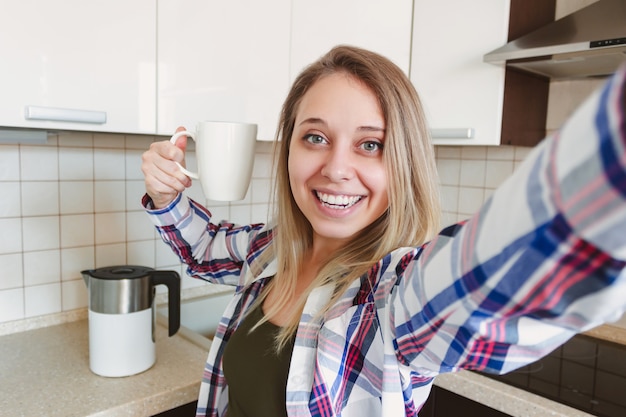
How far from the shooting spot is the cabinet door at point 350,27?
1.35 metres

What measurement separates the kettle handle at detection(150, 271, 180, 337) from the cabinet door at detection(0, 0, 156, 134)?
0.34 m

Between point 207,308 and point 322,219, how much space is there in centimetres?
103

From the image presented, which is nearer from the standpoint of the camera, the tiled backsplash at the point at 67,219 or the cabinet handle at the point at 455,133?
the tiled backsplash at the point at 67,219

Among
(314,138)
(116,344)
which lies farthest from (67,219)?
(314,138)

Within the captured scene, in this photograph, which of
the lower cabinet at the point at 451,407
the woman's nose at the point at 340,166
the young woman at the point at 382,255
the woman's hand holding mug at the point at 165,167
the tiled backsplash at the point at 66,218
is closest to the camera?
the young woman at the point at 382,255

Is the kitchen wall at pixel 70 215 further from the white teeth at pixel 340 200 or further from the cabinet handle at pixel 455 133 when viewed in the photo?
the white teeth at pixel 340 200

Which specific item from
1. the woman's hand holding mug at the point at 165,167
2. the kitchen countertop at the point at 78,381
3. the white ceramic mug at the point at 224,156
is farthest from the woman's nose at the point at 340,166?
the kitchen countertop at the point at 78,381

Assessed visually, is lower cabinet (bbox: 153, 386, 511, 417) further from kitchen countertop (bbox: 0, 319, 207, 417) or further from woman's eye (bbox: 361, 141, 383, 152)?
woman's eye (bbox: 361, 141, 383, 152)

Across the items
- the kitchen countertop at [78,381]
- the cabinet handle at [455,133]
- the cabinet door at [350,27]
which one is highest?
the cabinet door at [350,27]

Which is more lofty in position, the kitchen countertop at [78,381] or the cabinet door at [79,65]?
the cabinet door at [79,65]

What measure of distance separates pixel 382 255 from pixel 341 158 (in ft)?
0.53

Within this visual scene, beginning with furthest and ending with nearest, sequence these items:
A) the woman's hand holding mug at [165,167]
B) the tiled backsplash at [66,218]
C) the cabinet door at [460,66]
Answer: the cabinet door at [460,66] < the tiled backsplash at [66,218] < the woman's hand holding mug at [165,167]

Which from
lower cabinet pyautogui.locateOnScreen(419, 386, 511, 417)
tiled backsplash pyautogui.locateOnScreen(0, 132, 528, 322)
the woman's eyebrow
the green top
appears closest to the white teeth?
the woman's eyebrow

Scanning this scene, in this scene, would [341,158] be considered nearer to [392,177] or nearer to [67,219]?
[392,177]
